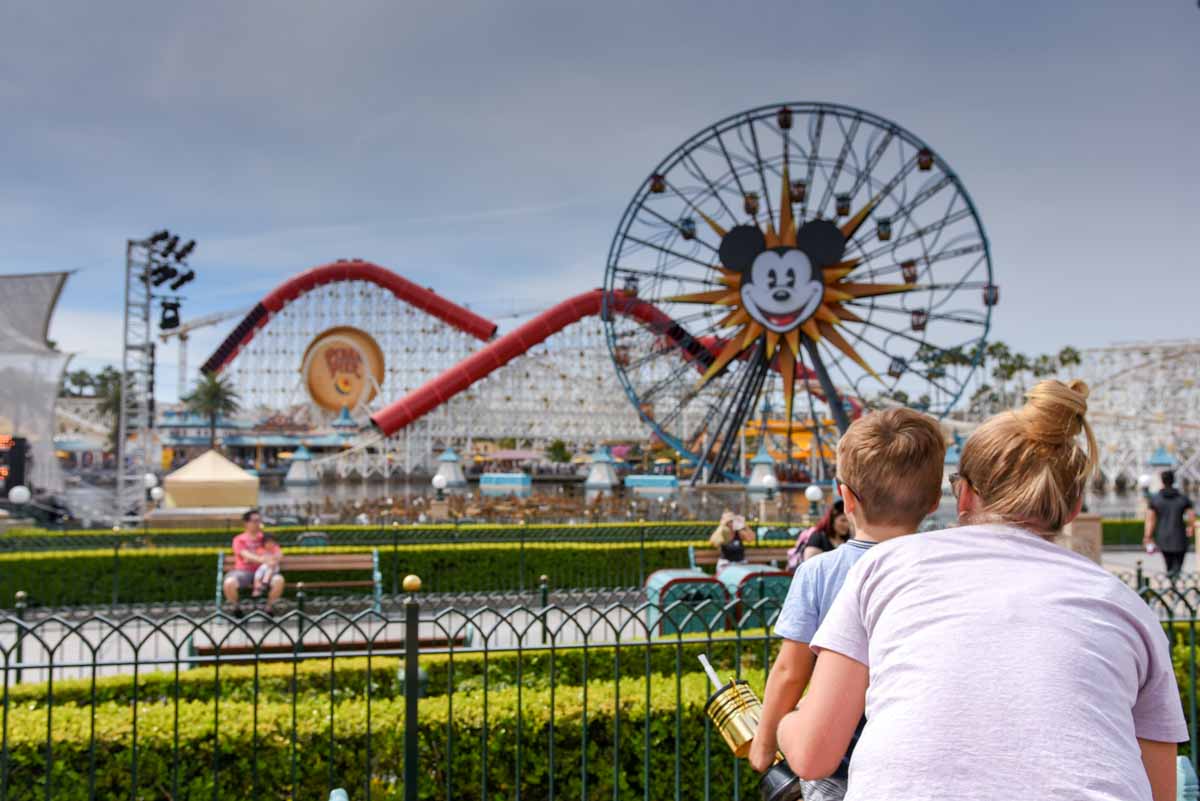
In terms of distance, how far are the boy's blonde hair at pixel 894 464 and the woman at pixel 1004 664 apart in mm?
350

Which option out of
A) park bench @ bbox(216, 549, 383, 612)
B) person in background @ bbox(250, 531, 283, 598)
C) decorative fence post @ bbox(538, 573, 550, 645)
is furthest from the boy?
park bench @ bbox(216, 549, 383, 612)

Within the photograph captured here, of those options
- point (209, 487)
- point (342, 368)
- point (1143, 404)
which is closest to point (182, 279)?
point (209, 487)

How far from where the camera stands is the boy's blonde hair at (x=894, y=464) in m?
1.87

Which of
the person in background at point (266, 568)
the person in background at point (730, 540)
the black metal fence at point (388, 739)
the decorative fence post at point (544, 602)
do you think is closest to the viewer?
the decorative fence post at point (544, 602)

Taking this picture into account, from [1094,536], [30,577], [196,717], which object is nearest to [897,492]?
[196,717]

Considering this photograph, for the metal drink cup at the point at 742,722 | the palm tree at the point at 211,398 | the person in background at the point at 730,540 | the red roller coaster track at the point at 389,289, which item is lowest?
the person in background at the point at 730,540

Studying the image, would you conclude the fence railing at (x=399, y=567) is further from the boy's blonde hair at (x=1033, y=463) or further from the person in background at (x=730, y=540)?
the boy's blonde hair at (x=1033, y=463)

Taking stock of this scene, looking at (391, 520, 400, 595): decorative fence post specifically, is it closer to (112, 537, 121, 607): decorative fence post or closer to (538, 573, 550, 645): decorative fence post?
(538, 573, 550, 645): decorative fence post

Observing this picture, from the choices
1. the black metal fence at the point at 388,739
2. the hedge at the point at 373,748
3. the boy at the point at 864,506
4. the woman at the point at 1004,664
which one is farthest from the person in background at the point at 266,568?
the woman at the point at 1004,664

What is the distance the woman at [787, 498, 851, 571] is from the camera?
445 centimetres

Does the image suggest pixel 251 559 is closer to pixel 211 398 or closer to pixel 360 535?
pixel 360 535

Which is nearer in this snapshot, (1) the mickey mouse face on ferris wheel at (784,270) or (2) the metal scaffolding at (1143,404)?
(1) the mickey mouse face on ferris wheel at (784,270)

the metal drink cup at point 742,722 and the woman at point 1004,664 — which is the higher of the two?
the woman at point 1004,664

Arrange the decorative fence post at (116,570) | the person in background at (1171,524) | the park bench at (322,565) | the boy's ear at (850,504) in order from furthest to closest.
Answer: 1. the decorative fence post at (116,570)
2. the park bench at (322,565)
3. the person in background at (1171,524)
4. the boy's ear at (850,504)
